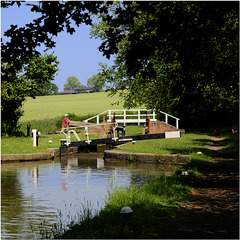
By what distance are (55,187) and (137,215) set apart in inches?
275

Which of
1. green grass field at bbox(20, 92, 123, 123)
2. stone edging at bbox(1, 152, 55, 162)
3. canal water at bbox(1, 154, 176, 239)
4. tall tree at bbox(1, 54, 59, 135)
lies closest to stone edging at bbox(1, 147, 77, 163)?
stone edging at bbox(1, 152, 55, 162)

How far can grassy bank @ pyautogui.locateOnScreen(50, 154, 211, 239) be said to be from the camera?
7.20 m

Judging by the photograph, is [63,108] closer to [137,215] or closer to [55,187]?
[55,187]

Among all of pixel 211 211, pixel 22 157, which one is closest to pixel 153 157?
pixel 22 157

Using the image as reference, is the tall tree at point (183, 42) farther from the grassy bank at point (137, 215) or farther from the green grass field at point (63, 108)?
the green grass field at point (63, 108)

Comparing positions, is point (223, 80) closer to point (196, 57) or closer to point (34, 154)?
point (196, 57)

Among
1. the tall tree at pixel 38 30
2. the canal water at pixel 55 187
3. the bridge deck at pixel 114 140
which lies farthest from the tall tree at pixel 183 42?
the bridge deck at pixel 114 140

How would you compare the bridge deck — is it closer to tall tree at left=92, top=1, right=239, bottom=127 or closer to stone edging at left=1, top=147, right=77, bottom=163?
stone edging at left=1, top=147, right=77, bottom=163

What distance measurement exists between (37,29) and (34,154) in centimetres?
1419

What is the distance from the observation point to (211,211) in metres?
8.96

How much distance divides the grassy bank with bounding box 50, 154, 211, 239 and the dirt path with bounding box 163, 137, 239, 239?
223 mm

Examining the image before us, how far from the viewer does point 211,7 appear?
12789mm

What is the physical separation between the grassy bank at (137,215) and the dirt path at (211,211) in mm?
223

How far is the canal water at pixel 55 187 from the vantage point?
10.0 meters
